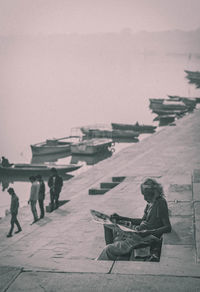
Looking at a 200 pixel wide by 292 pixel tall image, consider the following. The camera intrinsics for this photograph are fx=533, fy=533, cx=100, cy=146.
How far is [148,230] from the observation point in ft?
22.0

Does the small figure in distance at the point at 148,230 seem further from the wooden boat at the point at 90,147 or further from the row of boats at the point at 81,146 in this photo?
the wooden boat at the point at 90,147

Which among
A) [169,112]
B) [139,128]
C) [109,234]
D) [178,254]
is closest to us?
[178,254]

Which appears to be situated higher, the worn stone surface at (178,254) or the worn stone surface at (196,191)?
the worn stone surface at (196,191)

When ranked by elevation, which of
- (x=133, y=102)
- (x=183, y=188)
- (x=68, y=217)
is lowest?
(x=68, y=217)

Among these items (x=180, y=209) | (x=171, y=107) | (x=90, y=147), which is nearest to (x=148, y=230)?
(x=180, y=209)

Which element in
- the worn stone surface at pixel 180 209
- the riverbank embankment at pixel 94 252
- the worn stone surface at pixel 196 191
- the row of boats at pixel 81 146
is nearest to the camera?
the riverbank embankment at pixel 94 252

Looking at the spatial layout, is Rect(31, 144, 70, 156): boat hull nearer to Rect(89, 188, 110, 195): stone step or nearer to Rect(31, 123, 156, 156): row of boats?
Rect(31, 123, 156, 156): row of boats

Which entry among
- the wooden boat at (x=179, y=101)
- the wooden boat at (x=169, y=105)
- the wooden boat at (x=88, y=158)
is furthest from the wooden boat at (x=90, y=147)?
the wooden boat at (x=169, y=105)

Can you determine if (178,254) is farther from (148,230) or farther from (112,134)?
(112,134)

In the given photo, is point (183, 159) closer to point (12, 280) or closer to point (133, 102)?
point (12, 280)

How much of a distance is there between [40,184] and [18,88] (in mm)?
107912

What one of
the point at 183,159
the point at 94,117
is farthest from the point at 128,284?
the point at 94,117

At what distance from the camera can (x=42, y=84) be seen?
5025 inches

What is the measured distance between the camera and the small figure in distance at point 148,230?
255 inches
